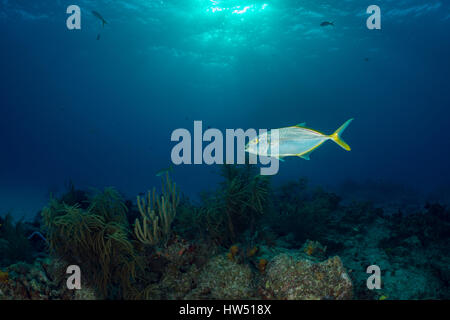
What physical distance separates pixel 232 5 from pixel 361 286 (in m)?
26.9

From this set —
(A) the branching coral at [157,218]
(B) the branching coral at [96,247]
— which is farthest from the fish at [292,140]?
(B) the branching coral at [96,247]

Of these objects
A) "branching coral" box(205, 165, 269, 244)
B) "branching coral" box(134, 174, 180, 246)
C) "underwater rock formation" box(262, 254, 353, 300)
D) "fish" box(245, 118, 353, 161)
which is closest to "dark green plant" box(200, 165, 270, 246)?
"branching coral" box(205, 165, 269, 244)

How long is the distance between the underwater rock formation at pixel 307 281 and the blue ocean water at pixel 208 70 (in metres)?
4.09

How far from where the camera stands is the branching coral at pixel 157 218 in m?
4.48

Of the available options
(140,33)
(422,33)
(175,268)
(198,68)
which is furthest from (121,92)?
(175,268)

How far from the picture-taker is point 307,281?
3.58 m

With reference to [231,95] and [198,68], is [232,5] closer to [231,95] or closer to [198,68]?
[198,68]

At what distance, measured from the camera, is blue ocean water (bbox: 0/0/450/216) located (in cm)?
2539

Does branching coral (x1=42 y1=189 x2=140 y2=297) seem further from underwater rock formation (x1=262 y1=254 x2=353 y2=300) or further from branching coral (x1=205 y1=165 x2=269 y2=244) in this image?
underwater rock formation (x1=262 y1=254 x2=353 y2=300)

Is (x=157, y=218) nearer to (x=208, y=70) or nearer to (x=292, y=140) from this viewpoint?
(x=292, y=140)

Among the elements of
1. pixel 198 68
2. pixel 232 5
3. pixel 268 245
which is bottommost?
pixel 268 245

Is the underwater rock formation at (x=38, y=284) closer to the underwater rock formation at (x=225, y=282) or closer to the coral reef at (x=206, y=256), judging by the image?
the coral reef at (x=206, y=256)

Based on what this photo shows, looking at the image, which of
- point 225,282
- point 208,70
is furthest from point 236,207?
point 208,70
